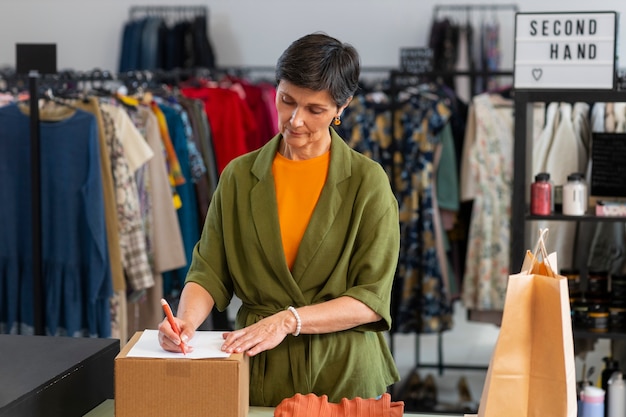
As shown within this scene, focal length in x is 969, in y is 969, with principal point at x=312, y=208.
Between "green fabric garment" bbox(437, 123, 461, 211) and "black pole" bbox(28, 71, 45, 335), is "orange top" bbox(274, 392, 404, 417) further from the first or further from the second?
"green fabric garment" bbox(437, 123, 461, 211)

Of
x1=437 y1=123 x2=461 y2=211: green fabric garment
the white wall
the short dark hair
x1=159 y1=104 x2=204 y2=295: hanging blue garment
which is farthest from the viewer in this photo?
the white wall

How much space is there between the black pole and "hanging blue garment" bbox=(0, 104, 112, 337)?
6 cm

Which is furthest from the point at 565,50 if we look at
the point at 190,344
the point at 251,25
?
the point at 251,25

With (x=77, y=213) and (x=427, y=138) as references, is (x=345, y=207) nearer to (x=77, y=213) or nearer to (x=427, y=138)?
(x=77, y=213)

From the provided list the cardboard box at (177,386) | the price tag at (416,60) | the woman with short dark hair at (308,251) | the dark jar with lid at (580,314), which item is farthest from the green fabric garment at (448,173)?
the cardboard box at (177,386)

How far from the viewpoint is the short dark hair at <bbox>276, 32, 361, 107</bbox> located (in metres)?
2.08

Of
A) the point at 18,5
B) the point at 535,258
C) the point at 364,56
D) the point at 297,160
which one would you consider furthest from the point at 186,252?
the point at 18,5

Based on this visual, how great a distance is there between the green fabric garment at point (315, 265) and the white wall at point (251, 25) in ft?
19.5

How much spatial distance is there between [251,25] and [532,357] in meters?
6.74

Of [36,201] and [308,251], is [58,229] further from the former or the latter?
[308,251]

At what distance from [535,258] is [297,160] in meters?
0.68

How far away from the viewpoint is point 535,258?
1832 mm

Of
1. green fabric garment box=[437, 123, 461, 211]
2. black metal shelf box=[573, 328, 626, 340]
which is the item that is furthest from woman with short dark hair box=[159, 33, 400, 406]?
green fabric garment box=[437, 123, 461, 211]

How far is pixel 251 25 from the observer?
8.23m
